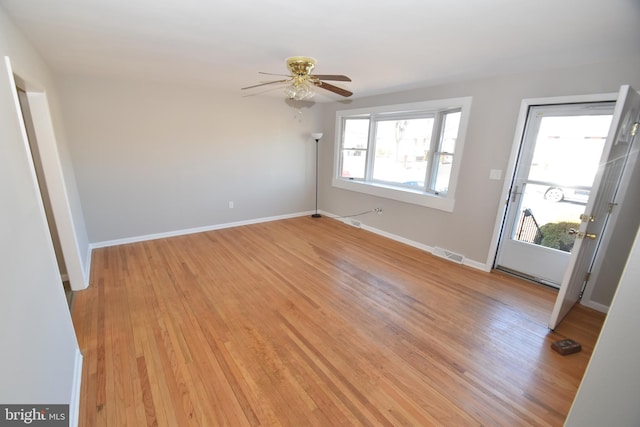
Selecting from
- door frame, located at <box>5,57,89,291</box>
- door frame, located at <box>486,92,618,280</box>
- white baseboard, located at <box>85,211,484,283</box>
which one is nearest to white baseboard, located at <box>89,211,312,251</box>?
white baseboard, located at <box>85,211,484,283</box>

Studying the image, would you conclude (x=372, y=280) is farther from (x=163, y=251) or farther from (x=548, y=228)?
(x=163, y=251)

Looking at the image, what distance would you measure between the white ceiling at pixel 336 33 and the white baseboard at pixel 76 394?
87.5 inches

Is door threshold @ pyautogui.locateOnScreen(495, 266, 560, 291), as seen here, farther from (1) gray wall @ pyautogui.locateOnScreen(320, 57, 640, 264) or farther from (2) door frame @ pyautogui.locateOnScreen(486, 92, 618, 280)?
(1) gray wall @ pyautogui.locateOnScreen(320, 57, 640, 264)

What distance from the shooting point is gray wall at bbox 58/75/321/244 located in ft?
11.4

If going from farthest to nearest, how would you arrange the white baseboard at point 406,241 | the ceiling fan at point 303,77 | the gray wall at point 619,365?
the white baseboard at point 406,241
the ceiling fan at point 303,77
the gray wall at point 619,365

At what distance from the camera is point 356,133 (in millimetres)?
4977

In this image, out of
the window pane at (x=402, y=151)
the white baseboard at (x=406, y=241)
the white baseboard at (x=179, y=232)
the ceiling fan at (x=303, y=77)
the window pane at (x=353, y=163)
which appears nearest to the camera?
the ceiling fan at (x=303, y=77)

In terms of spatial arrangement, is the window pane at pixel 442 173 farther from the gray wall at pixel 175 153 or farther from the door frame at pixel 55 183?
the door frame at pixel 55 183

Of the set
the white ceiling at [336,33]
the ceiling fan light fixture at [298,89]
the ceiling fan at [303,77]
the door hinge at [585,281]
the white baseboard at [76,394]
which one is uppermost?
the white ceiling at [336,33]

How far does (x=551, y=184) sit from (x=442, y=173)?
121cm

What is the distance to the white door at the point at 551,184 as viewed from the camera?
2633 mm

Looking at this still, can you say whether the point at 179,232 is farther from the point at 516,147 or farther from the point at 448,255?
the point at 516,147

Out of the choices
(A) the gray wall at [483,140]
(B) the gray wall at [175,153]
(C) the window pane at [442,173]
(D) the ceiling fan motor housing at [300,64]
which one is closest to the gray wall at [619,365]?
(D) the ceiling fan motor housing at [300,64]

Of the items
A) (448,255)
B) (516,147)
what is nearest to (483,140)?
(516,147)
